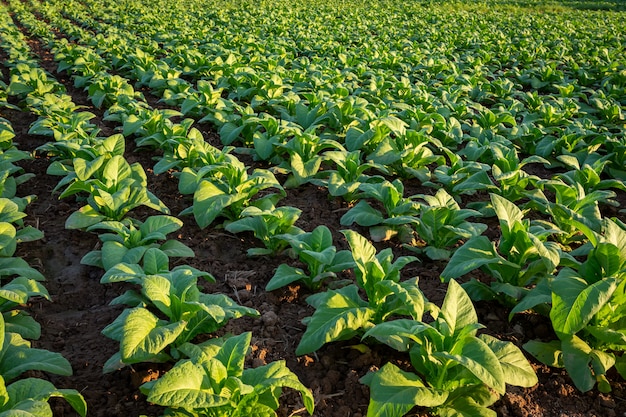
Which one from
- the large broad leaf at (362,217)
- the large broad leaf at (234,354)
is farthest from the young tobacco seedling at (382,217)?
the large broad leaf at (234,354)

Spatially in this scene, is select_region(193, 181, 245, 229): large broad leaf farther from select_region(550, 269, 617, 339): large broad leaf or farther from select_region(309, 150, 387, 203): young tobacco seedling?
select_region(550, 269, 617, 339): large broad leaf

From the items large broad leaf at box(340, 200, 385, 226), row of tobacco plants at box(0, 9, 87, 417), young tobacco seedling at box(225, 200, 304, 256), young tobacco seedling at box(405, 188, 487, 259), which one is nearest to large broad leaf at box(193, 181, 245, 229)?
young tobacco seedling at box(225, 200, 304, 256)

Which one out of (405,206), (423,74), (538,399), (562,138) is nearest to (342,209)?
(405,206)

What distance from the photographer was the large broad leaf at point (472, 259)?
9.51ft

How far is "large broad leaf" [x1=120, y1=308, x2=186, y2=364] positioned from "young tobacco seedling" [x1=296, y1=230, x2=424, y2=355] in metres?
0.66

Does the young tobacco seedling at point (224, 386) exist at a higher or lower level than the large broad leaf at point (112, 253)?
higher

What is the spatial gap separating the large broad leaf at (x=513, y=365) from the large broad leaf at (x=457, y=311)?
0.18m

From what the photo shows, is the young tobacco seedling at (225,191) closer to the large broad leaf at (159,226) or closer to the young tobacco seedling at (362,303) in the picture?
the large broad leaf at (159,226)

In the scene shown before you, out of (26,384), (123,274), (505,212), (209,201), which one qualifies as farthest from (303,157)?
(26,384)

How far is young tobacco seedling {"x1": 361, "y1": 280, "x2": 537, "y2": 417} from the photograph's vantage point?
2.14m

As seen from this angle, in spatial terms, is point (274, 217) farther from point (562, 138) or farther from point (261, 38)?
point (261, 38)

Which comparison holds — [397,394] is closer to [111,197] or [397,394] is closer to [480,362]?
[480,362]

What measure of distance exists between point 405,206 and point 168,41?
10.9 metres

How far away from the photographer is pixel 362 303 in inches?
111
